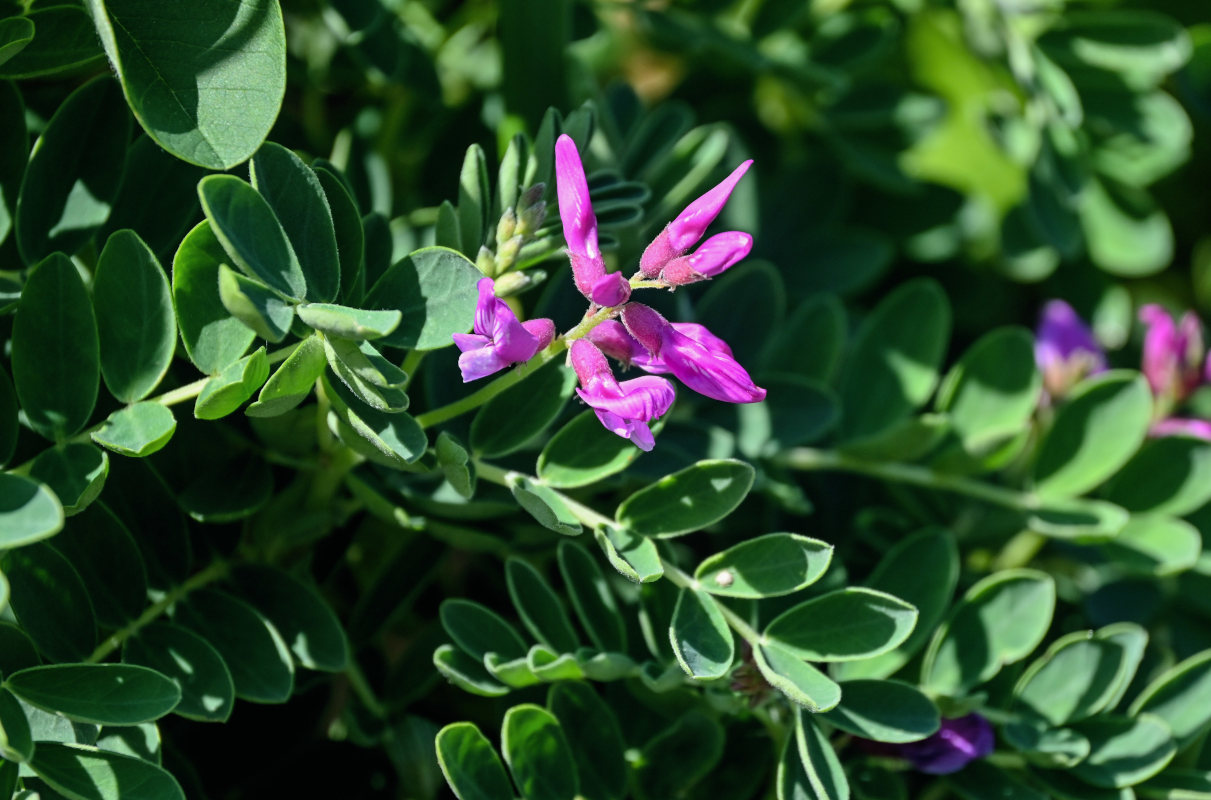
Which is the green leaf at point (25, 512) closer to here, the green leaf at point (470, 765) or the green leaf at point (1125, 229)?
the green leaf at point (470, 765)

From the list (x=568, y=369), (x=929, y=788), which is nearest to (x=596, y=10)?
(x=568, y=369)

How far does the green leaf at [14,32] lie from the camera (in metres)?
0.90

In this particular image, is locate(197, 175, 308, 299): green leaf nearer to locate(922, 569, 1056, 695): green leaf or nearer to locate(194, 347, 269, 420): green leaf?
locate(194, 347, 269, 420): green leaf

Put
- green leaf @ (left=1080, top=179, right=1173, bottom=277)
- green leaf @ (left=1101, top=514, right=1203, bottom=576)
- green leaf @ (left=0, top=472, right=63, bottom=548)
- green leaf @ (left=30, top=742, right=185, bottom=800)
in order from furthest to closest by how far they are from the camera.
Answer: green leaf @ (left=1080, top=179, right=1173, bottom=277) → green leaf @ (left=1101, top=514, right=1203, bottom=576) → green leaf @ (left=30, top=742, right=185, bottom=800) → green leaf @ (left=0, top=472, right=63, bottom=548)

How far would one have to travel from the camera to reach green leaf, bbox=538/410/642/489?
3.23 ft

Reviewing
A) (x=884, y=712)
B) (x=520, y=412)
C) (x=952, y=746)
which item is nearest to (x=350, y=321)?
(x=520, y=412)

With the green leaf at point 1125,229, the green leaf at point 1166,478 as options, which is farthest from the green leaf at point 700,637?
the green leaf at point 1125,229

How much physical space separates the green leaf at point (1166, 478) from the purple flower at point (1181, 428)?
0.16ft

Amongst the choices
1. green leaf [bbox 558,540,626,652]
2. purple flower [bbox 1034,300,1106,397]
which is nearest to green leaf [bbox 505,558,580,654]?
green leaf [bbox 558,540,626,652]

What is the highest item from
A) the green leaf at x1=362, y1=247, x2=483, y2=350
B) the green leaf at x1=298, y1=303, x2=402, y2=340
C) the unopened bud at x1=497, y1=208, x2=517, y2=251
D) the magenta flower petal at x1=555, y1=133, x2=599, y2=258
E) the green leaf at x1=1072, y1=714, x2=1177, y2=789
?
the magenta flower petal at x1=555, y1=133, x2=599, y2=258

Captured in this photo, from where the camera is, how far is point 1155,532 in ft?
4.17

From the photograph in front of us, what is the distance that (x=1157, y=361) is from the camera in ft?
4.95

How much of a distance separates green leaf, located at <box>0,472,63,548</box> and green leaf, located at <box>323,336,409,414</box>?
213 mm

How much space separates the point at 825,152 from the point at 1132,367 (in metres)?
0.62
